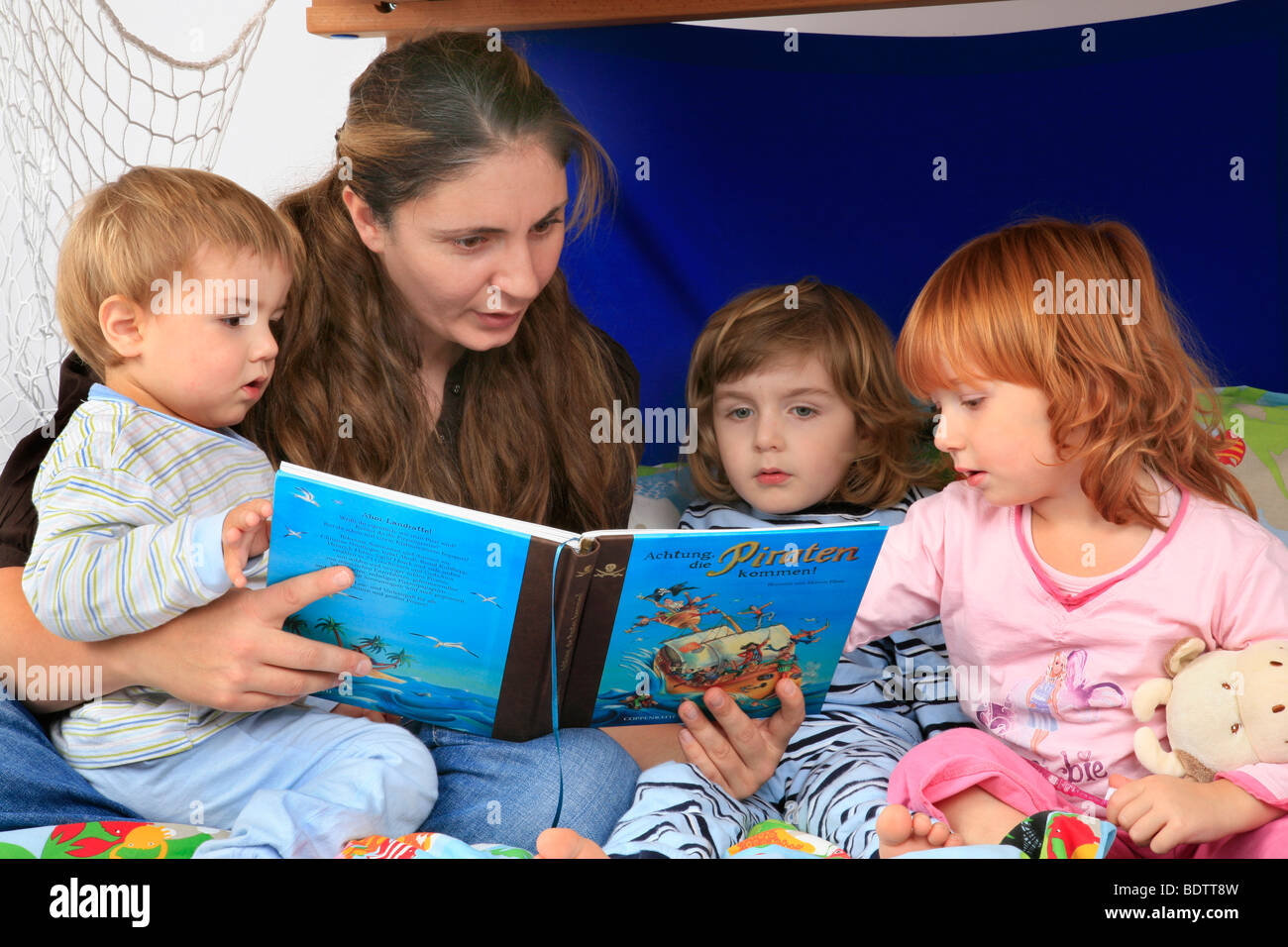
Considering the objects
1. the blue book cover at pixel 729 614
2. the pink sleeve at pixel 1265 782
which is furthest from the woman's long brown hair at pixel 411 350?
the pink sleeve at pixel 1265 782

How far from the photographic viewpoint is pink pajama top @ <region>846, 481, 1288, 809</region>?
1.25 m

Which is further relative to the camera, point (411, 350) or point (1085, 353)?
point (411, 350)

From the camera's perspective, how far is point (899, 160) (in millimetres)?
2039

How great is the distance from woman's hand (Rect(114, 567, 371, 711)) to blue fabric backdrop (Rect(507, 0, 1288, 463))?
37.6 inches

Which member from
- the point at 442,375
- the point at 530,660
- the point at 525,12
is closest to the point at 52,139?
the point at 442,375

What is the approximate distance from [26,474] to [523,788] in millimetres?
689

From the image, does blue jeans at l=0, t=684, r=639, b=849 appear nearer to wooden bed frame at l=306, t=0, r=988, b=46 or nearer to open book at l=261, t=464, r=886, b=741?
open book at l=261, t=464, r=886, b=741

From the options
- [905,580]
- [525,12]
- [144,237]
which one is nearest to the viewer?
[144,237]

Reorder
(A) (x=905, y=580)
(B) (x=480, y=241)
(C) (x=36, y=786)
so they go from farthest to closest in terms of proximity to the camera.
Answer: (B) (x=480, y=241), (A) (x=905, y=580), (C) (x=36, y=786)

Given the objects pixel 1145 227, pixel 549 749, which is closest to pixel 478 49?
pixel 549 749
